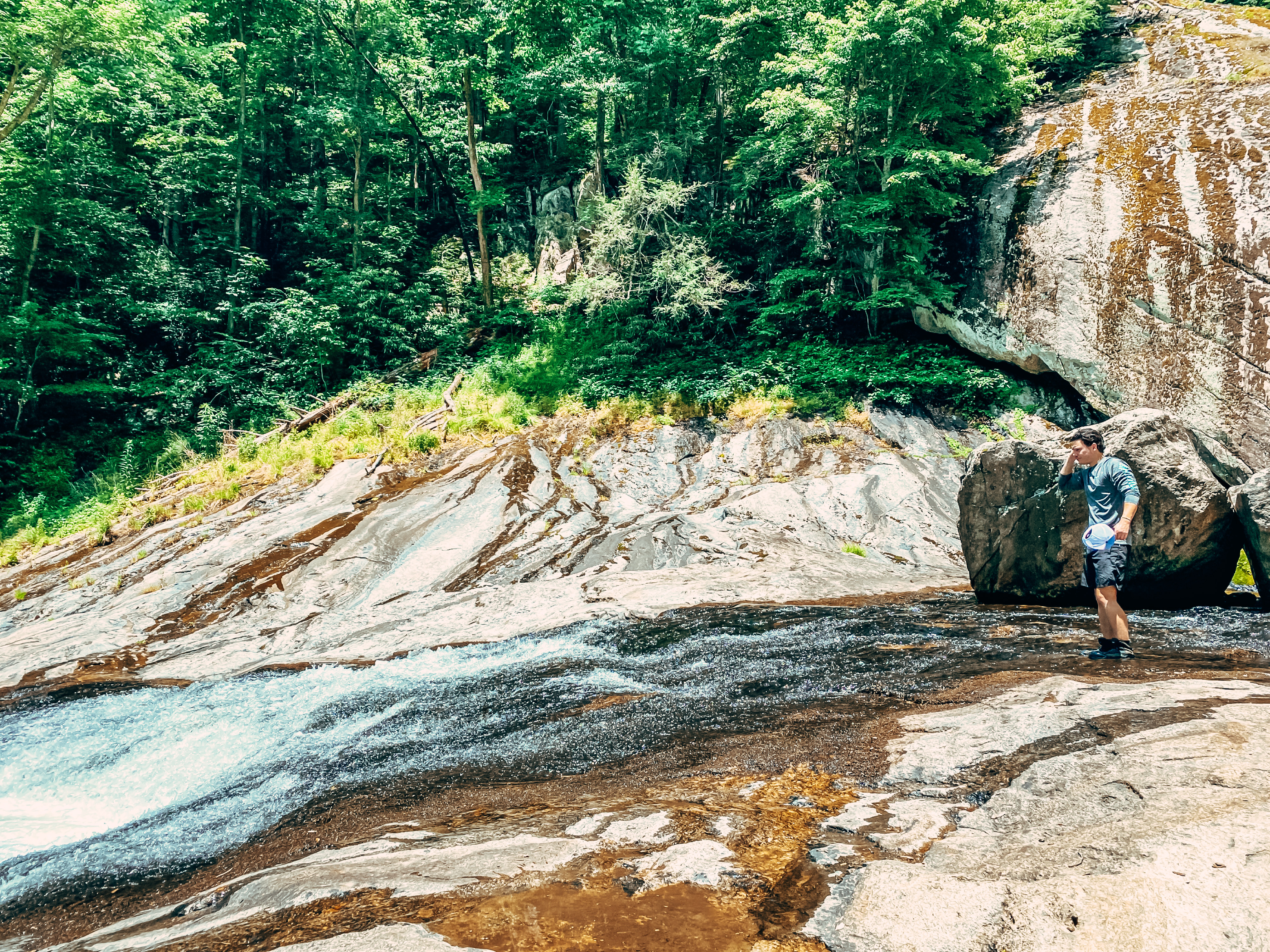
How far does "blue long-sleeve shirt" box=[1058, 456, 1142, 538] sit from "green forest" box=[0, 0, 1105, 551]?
9914 mm

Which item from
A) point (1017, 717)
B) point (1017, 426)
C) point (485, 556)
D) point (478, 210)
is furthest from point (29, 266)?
point (1017, 426)

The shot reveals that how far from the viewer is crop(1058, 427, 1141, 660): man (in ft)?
18.1

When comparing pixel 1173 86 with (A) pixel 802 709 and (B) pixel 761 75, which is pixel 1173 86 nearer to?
(B) pixel 761 75

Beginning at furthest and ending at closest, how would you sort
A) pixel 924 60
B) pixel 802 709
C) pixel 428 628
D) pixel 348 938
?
pixel 924 60
pixel 428 628
pixel 802 709
pixel 348 938

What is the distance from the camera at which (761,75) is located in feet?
65.0

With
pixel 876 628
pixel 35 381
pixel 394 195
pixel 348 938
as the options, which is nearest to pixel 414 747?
pixel 348 938

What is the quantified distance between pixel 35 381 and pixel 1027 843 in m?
26.7

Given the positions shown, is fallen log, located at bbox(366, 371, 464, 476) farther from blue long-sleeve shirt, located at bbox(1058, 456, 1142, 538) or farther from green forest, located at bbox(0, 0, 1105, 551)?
blue long-sleeve shirt, located at bbox(1058, 456, 1142, 538)

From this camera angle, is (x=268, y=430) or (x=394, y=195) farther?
(x=394, y=195)

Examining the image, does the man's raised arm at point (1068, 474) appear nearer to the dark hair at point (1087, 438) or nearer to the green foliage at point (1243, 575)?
the dark hair at point (1087, 438)

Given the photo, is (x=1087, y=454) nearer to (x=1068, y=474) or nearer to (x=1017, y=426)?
(x=1068, y=474)

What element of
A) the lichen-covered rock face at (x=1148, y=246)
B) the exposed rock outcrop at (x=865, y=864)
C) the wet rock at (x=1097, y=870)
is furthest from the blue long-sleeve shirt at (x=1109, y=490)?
the lichen-covered rock face at (x=1148, y=246)

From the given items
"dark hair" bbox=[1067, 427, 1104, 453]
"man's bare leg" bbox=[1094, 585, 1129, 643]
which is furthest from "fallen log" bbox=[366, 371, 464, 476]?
"man's bare leg" bbox=[1094, 585, 1129, 643]

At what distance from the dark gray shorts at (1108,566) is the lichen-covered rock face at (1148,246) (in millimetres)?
8692
